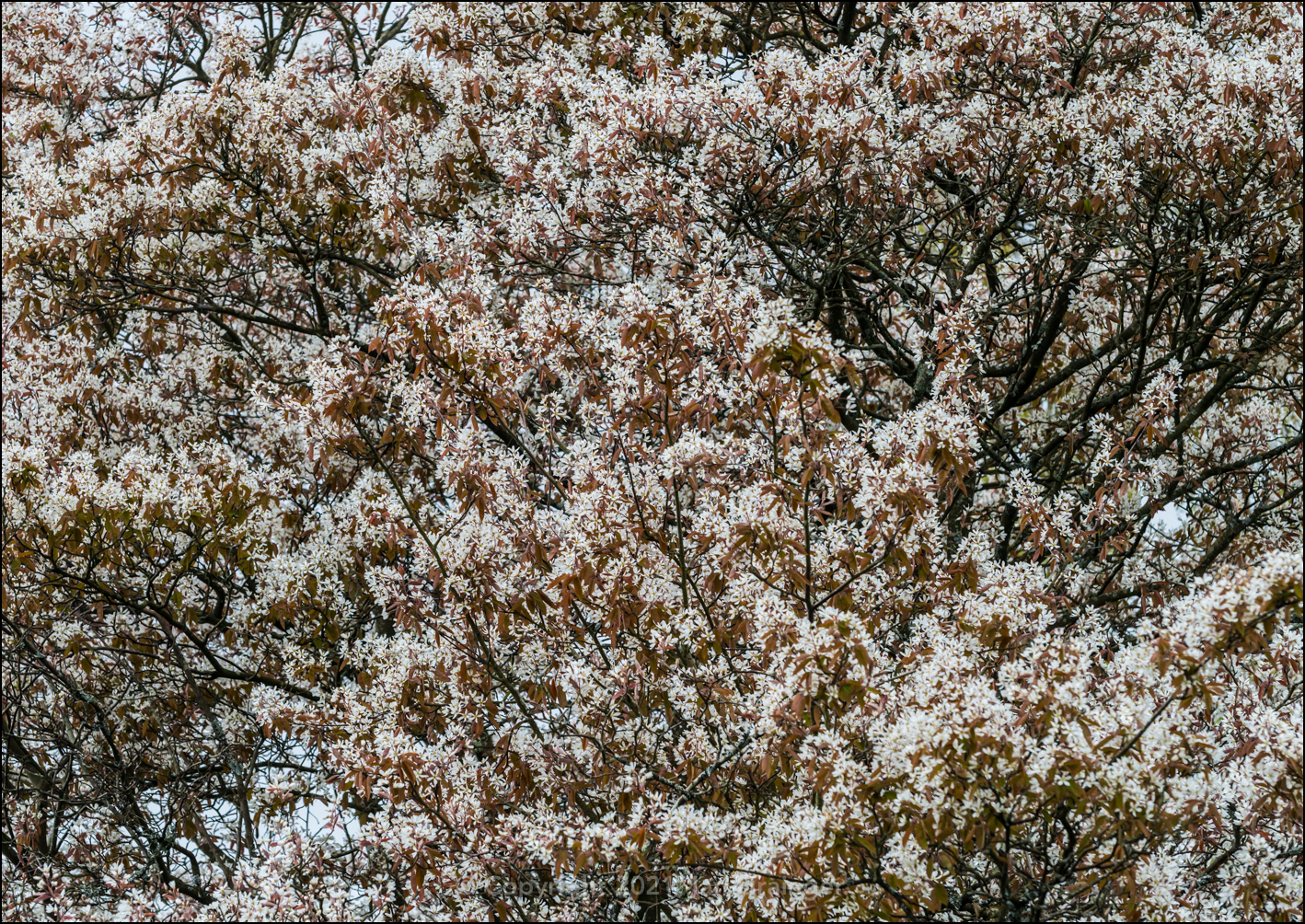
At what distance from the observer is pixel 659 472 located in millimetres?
5254

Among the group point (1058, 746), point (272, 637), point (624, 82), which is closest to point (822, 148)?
point (624, 82)

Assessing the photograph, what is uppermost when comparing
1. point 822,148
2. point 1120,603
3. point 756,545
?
point 822,148

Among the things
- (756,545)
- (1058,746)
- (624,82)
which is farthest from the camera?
(624,82)

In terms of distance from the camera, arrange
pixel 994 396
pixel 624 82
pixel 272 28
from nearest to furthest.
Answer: pixel 624 82 < pixel 994 396 < pixel 272 28

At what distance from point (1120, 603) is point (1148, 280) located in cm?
188

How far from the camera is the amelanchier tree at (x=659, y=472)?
4.21m

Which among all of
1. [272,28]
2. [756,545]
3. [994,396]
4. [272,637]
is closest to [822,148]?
[994,396]

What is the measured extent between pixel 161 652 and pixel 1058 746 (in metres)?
5.60

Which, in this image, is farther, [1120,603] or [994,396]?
[994,396]

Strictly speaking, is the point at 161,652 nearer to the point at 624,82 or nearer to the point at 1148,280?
the point at 624,82

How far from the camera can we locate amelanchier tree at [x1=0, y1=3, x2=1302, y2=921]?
4.21 m

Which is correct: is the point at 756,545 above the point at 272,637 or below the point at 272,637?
below

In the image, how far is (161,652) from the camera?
24.5 feet

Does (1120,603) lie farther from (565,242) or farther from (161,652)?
(161,652)
